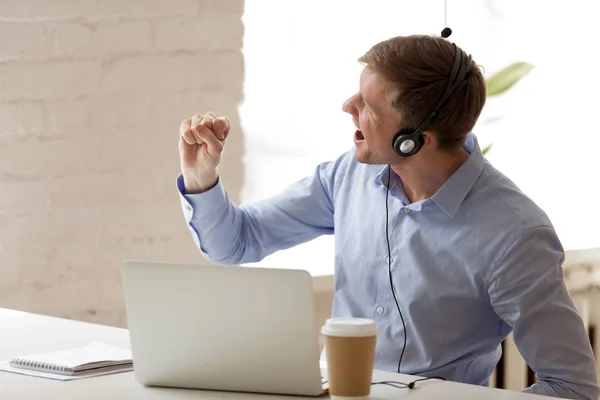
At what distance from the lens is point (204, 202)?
2.00m

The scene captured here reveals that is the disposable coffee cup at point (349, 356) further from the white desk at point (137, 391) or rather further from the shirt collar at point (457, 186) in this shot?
the shirt collar at point (457, 186)

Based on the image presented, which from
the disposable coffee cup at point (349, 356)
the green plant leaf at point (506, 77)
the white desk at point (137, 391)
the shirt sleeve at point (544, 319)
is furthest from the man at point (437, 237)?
the green plant leaf at point (506, 77)

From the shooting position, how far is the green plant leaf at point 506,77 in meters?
2.69

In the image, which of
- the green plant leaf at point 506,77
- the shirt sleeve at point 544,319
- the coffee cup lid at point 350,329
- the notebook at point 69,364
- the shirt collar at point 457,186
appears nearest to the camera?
the coffee cup lid at point 350,329

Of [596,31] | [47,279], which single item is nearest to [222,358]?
[47,279]

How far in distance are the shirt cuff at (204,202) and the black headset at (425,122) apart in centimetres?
39

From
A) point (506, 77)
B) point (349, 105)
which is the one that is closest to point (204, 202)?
point (349, 105)

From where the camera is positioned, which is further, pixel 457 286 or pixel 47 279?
pixel 47 279

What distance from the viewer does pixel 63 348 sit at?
1679mm

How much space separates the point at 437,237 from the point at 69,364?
717 mm

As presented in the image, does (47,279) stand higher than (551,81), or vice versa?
(551,81)

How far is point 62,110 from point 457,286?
3.37 feet

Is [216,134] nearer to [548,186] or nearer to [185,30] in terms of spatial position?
[185,30]

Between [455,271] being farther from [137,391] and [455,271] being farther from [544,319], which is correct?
[137,391]
